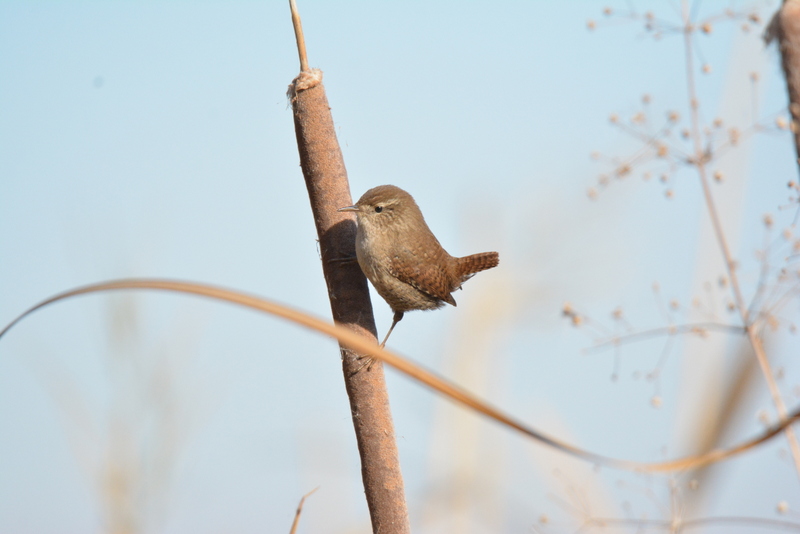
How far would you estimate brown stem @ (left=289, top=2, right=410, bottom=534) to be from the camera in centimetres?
180

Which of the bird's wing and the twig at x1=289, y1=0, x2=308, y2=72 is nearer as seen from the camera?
the twig at x1=289, y1=0, x2=308, y2=72

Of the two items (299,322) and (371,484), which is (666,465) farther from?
(371,484)

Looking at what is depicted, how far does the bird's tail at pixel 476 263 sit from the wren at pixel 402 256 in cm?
6

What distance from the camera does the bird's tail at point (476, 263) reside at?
11.8 feet

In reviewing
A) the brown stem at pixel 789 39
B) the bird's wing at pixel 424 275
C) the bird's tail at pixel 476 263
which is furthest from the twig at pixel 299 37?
the bird's tail at pixel 476 263

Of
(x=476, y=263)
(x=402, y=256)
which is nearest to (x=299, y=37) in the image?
(x=402, y=256)

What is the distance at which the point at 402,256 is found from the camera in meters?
3.06

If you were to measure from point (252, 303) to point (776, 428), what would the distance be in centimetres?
51

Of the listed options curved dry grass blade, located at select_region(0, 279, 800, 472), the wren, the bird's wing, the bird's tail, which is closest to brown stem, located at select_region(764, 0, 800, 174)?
curved dry grass blade, located at select_region(0, 279, 800, 472)

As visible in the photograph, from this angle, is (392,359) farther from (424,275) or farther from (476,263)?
(476,263)

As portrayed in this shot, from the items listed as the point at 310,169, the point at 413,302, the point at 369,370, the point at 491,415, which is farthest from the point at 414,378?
the point at 413,302

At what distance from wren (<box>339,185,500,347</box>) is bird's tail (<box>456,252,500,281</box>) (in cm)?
6

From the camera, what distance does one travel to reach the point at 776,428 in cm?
62

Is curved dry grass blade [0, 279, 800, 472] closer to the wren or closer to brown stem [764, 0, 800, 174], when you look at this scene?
brown stem [764, 0, 800, 174]
